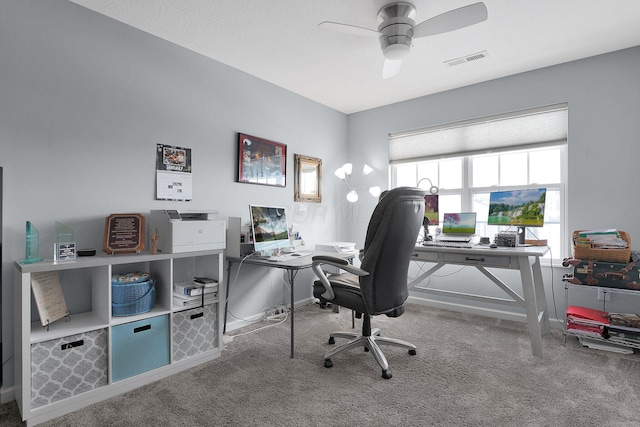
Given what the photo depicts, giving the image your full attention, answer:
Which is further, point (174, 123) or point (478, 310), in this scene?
point (478, 310)

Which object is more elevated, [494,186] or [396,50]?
[396,50]

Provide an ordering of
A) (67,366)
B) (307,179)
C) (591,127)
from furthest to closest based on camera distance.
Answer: (307,179)
(591,127)
(67,366)

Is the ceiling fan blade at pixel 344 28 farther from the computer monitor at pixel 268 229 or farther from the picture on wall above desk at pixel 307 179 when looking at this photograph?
the picture on wall above desk at pixel 307 179

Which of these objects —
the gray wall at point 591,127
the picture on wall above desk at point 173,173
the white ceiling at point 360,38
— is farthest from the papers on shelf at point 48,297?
the gray wall at point 591,127

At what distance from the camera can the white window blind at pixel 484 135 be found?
326 cm

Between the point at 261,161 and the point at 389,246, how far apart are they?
1914mm

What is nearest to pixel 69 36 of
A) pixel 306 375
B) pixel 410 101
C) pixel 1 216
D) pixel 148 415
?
pixel 1 216

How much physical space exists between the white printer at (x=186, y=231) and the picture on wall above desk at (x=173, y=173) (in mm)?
277

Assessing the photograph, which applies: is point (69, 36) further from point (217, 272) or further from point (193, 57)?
point (217, 272)

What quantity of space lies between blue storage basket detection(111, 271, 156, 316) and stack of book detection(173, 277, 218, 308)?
0.18 meters

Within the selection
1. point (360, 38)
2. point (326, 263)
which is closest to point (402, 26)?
point (360, 38)

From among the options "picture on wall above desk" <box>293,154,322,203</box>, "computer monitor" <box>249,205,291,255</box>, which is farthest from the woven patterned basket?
"picture on wall above desk" <box>293,154,322,203</box>

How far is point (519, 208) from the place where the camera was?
9.73 ft

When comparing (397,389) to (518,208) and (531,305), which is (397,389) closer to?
(531,305)
